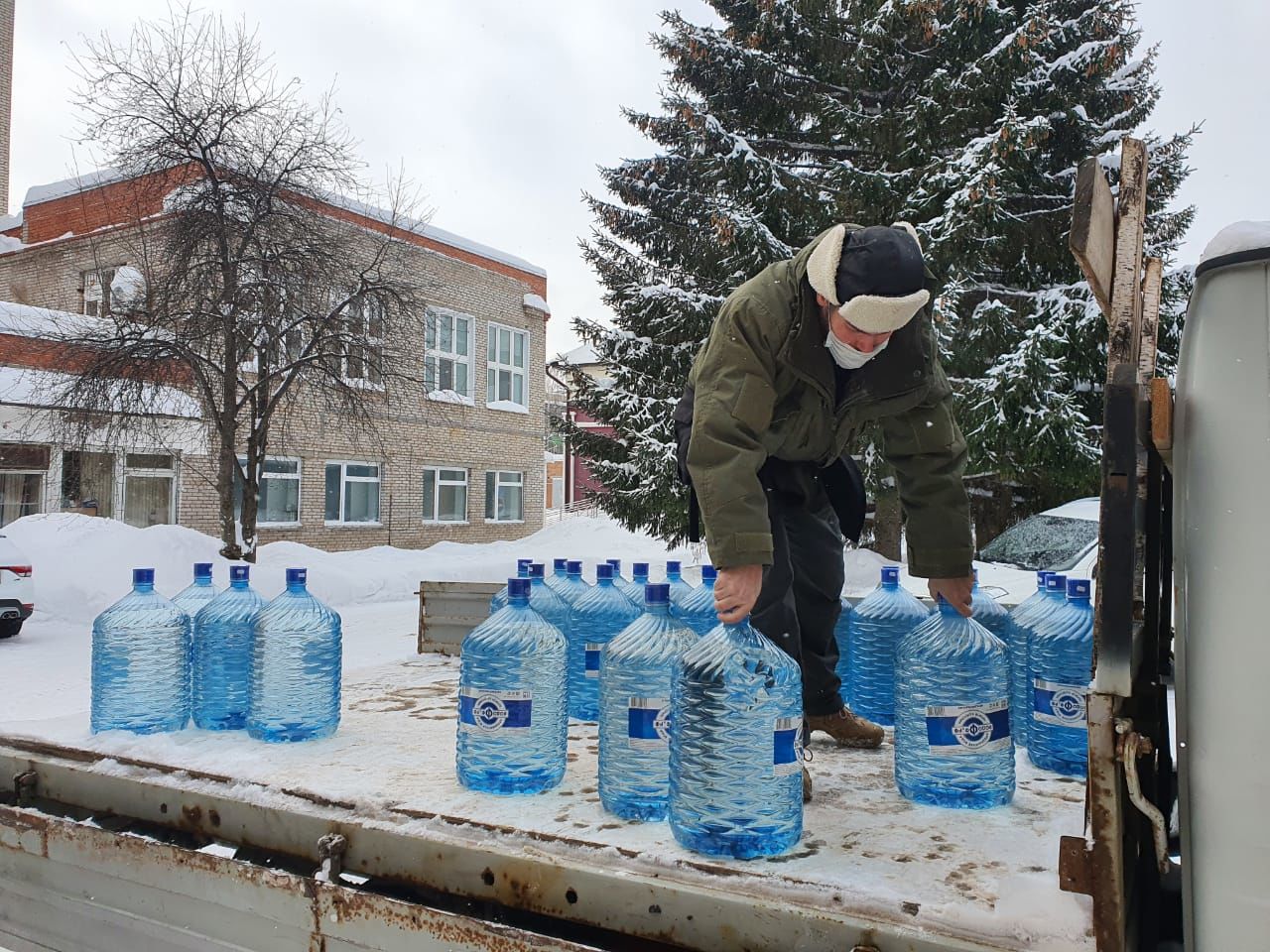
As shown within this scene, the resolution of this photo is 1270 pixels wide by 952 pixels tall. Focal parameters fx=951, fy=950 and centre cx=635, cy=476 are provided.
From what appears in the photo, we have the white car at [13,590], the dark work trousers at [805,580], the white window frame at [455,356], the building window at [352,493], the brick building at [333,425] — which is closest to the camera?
the dark work trousers at [805,580]

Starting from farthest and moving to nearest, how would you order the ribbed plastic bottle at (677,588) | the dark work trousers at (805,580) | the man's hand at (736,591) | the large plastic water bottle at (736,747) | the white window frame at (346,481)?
1. the white window frame at (346,481)
2. the ribbed plastic bottle at (677,588)
3. the dark work trousers at (805,580)
4. the man's hand at (736,591)
5. the large plastic water bottle at (736,747)

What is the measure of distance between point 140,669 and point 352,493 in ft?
65.0

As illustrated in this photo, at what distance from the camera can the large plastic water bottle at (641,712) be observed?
2238 millimetres

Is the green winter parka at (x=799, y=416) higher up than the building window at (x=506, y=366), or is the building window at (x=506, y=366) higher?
the building window at (x=506, y=366)

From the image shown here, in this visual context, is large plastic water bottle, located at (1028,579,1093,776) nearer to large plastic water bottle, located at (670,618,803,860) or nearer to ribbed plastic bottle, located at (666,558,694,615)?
large plastic water bottle, located at (670,618,803,860)

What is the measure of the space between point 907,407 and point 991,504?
43.2 ft

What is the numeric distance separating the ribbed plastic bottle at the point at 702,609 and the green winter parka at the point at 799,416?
818 millimetres

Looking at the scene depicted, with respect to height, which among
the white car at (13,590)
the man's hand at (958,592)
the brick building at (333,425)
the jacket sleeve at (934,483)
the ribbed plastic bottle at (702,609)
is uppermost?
the brick building at (333,425)

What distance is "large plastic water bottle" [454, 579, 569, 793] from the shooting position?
240 cm

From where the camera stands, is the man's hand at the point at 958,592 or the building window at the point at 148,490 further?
the building window at the point at 148,490

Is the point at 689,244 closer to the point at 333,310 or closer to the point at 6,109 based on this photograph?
the point at 333,310

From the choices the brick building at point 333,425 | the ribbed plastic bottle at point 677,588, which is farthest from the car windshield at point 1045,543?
the brick building at point 333,425

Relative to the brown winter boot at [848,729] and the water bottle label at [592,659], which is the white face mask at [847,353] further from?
the water bottle label at [592,659]

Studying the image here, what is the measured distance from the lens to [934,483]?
2.79 metres
